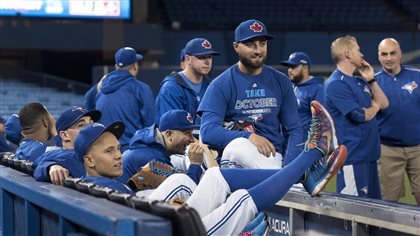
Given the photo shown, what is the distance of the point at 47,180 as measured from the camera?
400 centimetres

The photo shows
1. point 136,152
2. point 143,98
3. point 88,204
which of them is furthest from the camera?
point 143,98

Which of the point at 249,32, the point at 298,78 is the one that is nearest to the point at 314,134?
the point at 249,32

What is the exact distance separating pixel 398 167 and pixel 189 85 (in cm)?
198

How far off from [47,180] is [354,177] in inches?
129

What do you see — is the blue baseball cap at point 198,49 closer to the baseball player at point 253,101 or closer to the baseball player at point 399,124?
the baseball player at point 253,101

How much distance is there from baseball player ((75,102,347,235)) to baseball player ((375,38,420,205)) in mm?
3043

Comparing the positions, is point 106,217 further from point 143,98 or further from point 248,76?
point 143,98

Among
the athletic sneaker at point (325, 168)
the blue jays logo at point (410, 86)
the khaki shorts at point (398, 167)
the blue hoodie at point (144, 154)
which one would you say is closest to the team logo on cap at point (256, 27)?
the blue hoodie at point (144, 154)

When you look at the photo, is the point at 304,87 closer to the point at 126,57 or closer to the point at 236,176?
the point at 126,57

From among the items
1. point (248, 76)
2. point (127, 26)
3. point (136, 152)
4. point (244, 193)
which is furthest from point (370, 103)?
point (127, 26)

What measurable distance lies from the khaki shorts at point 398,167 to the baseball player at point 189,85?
177 centimetres

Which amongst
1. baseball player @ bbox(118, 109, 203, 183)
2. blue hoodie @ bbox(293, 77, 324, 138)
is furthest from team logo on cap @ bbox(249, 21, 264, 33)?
blue hoodie @ bbox(293, 77, 324, 138)

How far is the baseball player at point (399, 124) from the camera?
7.45 metres

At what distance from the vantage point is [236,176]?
A: 14.5ft
